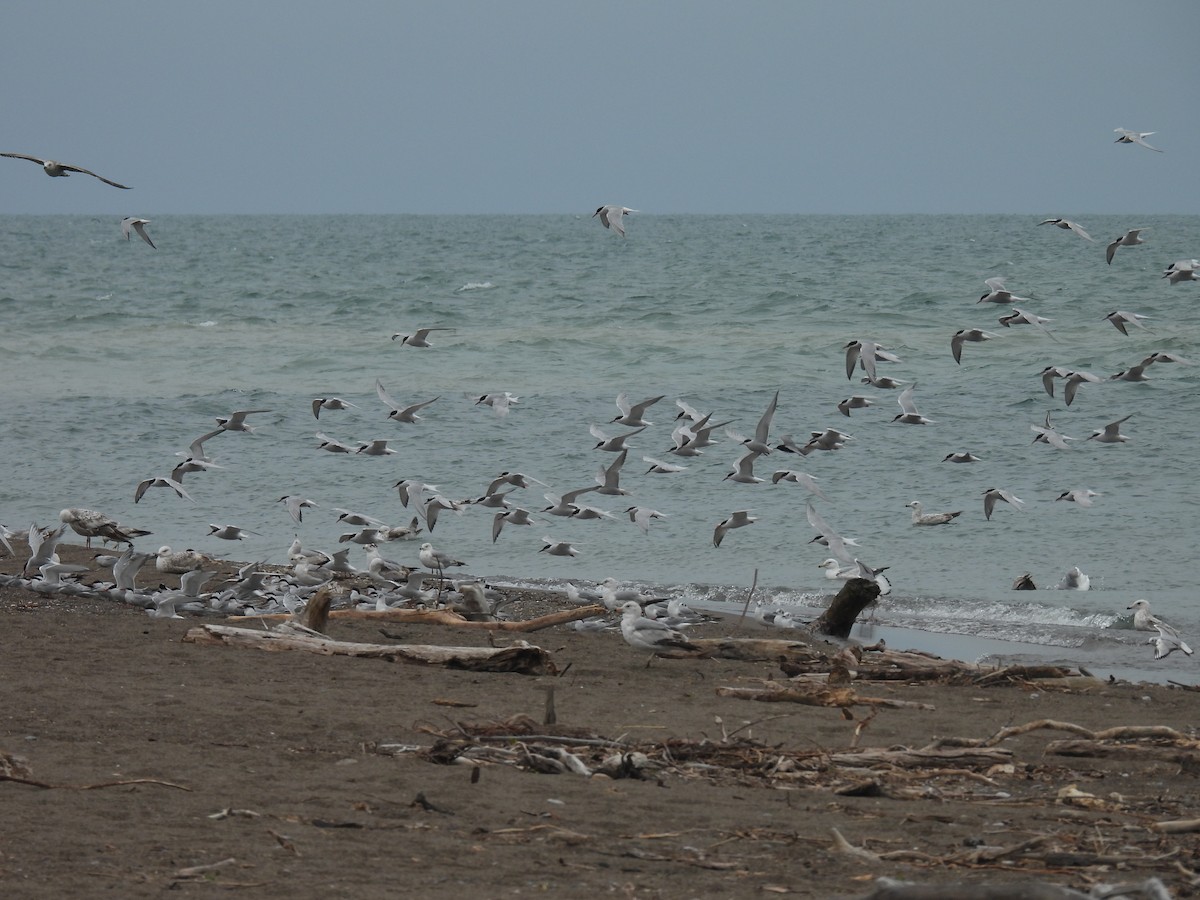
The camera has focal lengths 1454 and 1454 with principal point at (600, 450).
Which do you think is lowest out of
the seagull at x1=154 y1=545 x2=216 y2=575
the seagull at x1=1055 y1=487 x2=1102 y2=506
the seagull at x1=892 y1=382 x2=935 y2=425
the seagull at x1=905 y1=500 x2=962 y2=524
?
the seagull at x1=154 y1=545 x2=216 y2=575

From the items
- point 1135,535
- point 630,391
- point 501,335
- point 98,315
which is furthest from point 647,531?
point 98,315

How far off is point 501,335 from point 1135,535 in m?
21.5

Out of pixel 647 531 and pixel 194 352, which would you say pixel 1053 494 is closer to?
pixel 647 531

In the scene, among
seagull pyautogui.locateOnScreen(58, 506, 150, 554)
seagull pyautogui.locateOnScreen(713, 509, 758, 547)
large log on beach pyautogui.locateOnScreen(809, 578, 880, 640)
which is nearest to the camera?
large log on beach pyautogui.locateOnScreen(809, 578, 880, 640)

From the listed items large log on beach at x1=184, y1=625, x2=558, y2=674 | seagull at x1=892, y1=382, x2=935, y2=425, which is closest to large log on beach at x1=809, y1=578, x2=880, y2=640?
large log on beach at x1=184, y1=625, x2=558, y2=674

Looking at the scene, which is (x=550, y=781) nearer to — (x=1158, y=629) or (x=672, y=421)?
(x=1158, y=629)

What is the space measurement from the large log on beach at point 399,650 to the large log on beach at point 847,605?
132 inches

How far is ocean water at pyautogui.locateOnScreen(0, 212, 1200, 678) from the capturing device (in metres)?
14.8

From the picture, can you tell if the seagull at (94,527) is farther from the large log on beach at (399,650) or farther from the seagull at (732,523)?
the large log on beach at (399,650)

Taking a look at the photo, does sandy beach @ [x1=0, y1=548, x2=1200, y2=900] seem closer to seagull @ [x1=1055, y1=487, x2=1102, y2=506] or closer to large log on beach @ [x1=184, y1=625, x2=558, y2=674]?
large log on beach @ [x1=184, y1=625, x2=558, y2=674]

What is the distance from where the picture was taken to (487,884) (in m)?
4.88

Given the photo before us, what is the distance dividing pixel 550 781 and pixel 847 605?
5.99m

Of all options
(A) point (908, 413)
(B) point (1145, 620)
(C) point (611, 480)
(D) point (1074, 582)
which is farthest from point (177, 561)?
(A) point (908, 413)

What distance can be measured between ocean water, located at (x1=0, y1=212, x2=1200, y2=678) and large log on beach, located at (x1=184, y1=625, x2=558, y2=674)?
431 centimetres
